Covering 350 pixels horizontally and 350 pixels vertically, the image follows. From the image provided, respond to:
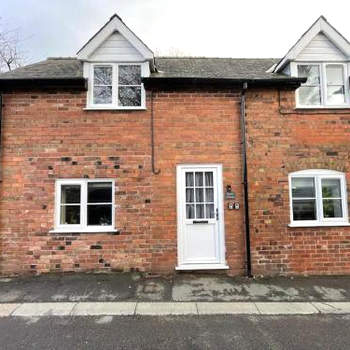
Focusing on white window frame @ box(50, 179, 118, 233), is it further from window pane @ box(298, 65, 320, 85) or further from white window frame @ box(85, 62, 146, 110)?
window pane @ box(298, 65, 320, 85)

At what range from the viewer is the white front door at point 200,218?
668 centimetres

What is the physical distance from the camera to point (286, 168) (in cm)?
691

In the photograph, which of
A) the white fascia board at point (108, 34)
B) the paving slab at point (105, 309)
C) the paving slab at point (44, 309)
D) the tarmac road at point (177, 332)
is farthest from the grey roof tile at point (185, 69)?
the tarmac road at point (177, 332)

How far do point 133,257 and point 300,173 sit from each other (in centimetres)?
462

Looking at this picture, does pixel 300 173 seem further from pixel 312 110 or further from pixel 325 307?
pixel 325 307

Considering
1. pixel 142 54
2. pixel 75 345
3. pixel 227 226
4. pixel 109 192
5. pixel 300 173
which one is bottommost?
pixel 75 345

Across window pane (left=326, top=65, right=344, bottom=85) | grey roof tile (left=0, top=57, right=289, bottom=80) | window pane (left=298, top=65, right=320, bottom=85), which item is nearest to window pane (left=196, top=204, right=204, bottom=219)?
grey roof tile (left=0, top=57, right=289, bottom=80)

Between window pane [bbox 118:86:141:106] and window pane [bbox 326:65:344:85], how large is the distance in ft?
16.3

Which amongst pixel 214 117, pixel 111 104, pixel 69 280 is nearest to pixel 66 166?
pixel 111 104

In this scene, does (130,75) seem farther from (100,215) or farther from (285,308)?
(285,308)

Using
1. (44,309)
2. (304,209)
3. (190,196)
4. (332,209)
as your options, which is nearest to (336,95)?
(332,209)

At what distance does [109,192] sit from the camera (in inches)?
271

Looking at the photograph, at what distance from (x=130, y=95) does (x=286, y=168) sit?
4376 millimetres

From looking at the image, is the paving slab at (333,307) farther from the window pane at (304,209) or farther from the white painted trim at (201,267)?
the window pane at (304,209)
